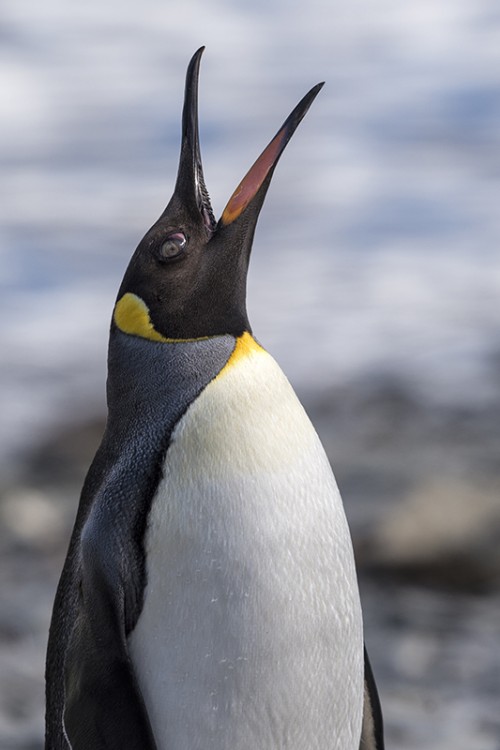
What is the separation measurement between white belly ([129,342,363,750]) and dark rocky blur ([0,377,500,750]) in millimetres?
1275

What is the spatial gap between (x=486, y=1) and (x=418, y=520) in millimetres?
16196

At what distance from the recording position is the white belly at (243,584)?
1.79 metres

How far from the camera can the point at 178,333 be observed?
1.86m

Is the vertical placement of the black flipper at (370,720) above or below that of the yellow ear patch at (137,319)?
below

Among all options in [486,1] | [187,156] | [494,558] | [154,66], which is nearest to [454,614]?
[494,558]

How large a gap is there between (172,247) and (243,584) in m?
0.51

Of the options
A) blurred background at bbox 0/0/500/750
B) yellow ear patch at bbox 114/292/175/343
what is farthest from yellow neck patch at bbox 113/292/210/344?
blurred background at bbox 0/0/500/750

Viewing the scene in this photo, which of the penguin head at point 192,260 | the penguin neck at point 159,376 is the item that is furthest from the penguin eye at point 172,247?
the penguin neck at point 159,376

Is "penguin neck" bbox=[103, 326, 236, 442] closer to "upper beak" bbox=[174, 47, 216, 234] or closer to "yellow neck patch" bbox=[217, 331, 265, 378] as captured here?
"yellow neck patch" bbox=[217, 331, 265, 378]

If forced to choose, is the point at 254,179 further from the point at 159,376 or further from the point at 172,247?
the point at 159,376

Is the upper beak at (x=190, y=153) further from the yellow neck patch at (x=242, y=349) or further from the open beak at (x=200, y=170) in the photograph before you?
the yellow neck patch at (x=242, y=349)

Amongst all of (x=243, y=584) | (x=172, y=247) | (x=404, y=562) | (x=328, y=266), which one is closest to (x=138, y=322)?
(x=172, y=247)

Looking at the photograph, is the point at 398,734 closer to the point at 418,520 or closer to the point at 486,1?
the point at 418,520

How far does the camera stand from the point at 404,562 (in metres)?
3.85
